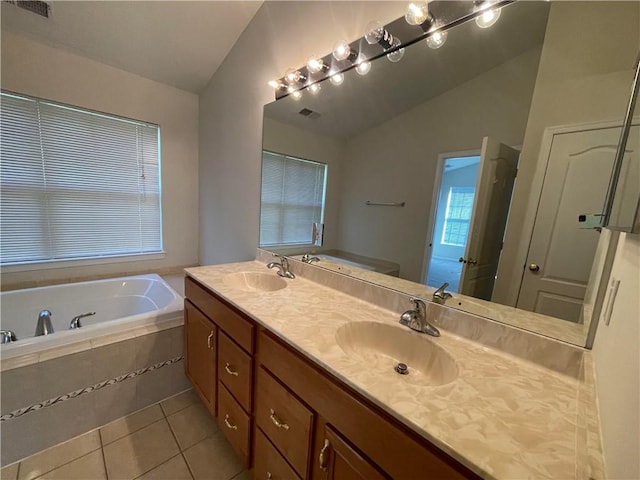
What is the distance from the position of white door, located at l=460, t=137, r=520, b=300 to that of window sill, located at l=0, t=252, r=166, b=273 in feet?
9.04

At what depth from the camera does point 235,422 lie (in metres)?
1.20

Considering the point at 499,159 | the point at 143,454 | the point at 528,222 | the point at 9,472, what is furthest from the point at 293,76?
the point at 9,472

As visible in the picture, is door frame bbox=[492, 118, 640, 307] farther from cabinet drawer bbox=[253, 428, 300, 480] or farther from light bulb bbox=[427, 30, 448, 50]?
cabinet drawer bbox=[253, 428, 300, 480]

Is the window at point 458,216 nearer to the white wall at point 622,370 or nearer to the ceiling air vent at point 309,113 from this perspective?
the white wall at point 622,370

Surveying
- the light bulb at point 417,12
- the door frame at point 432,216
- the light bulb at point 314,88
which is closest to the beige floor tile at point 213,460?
the door frame at point 432,216

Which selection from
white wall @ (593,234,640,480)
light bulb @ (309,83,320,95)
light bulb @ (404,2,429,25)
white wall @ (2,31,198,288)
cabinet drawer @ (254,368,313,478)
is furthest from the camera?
white wall @ (2,31,198,288)

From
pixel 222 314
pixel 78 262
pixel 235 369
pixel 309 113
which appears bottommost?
pixel 235 369

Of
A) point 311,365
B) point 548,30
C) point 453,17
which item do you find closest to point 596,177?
point 548,30

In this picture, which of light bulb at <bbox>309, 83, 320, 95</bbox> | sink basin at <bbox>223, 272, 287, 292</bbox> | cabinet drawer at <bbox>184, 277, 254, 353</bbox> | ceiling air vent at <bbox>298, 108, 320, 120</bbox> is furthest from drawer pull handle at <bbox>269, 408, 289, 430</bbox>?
light bulb at <bbox>309, 83, 320, 95</bbox>

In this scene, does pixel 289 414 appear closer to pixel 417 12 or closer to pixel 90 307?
pixel 417 12

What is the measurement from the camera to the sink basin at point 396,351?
0.84 m

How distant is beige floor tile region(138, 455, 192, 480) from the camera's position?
1.23m

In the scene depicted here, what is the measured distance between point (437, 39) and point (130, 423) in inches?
101

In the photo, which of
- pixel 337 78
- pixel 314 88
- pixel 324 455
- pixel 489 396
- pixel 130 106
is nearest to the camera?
pixel 489 396
